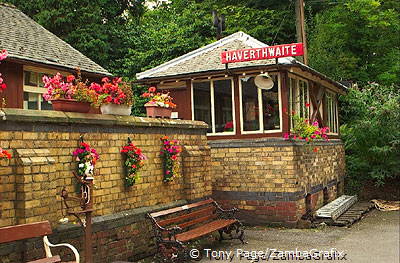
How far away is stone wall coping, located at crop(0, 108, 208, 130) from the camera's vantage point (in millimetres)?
5734

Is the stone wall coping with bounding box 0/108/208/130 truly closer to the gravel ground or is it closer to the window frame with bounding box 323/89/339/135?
the gravel ground

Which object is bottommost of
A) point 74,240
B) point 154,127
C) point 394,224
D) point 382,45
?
point 394,224

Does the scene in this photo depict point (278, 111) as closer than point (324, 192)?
Yes

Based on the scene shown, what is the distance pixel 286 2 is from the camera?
25125 mm

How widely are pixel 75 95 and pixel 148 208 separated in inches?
103

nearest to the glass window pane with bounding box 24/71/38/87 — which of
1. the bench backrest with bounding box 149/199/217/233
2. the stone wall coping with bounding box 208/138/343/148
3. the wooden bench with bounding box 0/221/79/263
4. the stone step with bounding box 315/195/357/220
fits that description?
the stone wall coping with bounding box 208/138/343/148

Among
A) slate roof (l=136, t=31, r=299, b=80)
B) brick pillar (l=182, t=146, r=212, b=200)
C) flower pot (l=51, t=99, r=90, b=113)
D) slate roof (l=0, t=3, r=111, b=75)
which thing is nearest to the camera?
flower pot (l=51, t=99, r=90, b=113)

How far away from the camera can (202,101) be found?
13500mm

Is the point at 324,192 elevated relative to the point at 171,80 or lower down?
lower down

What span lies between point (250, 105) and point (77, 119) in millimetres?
6890

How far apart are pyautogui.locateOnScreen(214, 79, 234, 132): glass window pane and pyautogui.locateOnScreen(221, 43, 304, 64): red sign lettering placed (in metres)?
1.21

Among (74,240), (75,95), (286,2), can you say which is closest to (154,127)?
(75,95)

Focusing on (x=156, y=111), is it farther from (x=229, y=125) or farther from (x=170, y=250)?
(x=229, y=125)

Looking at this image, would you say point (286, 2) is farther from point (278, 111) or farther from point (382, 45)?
point (278, 111)
